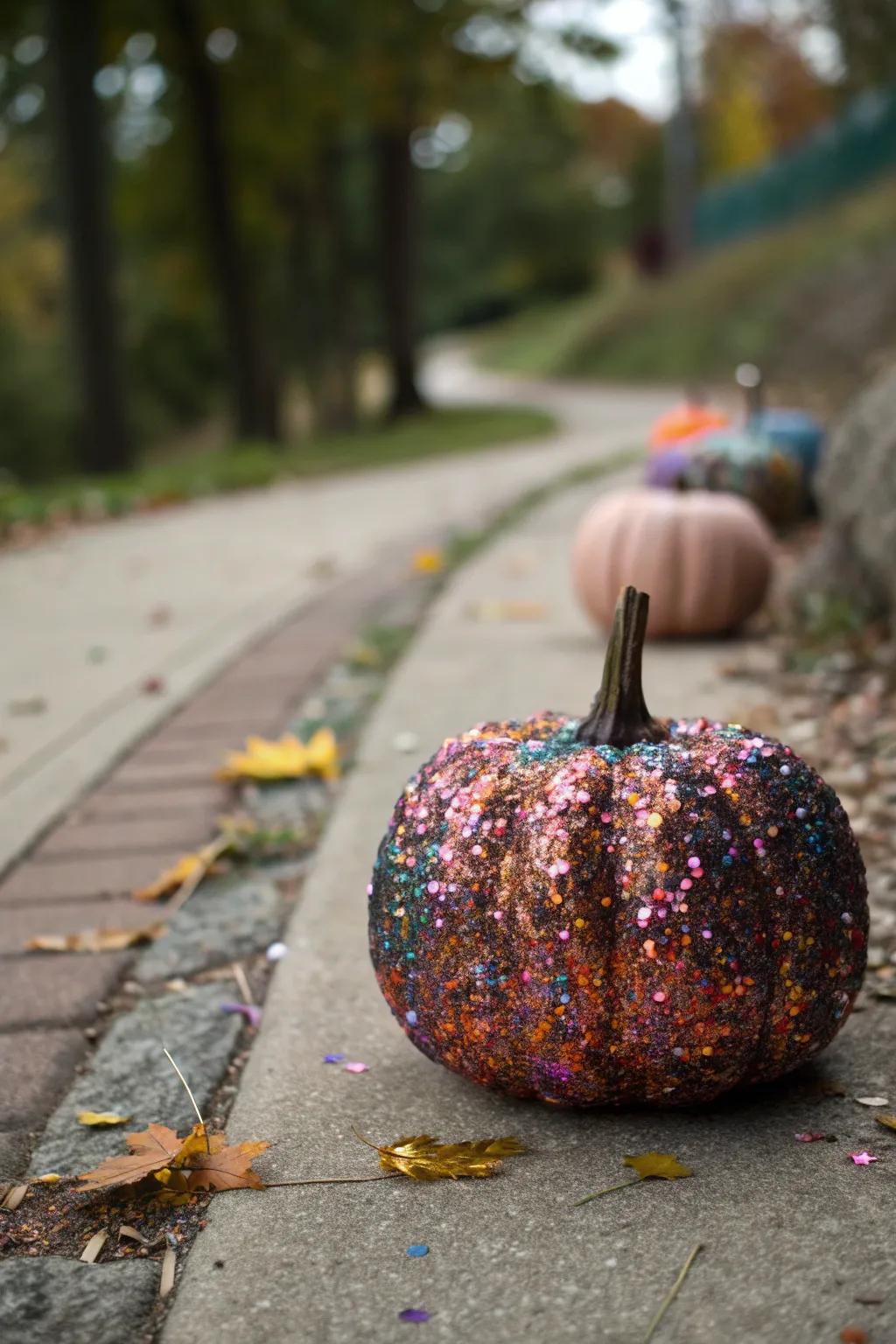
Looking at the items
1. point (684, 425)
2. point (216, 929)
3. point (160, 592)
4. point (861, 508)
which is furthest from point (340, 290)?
point (216, 929)

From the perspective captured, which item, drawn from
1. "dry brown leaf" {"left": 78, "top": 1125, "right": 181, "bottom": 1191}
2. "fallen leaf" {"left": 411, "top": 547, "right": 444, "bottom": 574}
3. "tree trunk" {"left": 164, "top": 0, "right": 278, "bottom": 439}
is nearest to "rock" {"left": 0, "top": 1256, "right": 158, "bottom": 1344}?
"dry brown leaf" {"left": 78, "top": 1125, "right": 181, "bottom": 1191}

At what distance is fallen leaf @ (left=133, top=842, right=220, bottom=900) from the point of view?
330 cm

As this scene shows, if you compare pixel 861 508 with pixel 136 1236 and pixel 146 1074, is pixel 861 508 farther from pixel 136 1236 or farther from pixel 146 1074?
pixel 136 1236

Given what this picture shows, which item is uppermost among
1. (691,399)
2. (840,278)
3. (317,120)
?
(317,120)

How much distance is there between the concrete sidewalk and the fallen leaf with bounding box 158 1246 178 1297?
0.03m

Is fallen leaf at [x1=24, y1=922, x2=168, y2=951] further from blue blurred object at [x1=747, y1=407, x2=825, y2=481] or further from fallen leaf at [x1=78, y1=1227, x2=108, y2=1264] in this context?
blue blurred object at [x1=747, y1=407, x2=825, y2=481]

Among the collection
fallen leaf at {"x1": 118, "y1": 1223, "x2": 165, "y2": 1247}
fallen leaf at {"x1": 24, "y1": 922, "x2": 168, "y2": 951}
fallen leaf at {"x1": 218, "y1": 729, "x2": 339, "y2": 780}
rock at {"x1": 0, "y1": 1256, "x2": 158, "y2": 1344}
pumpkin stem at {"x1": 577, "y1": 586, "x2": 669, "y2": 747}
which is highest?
pumpkin stem at {"x1": 577, "y1": 586, "x2": 669, "y2": 747}

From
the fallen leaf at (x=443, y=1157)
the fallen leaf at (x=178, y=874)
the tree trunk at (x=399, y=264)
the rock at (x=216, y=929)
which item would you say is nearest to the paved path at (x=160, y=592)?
the fallen leaf at (x=178, y=874)

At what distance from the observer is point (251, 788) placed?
405cm

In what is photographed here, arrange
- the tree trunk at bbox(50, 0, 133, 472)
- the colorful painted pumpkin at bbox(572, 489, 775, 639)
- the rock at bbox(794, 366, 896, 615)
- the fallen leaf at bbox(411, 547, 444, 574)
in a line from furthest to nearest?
the tree trunk at bbox(50, 0, 133, 472)
the fallen leaf at bbox(411, 547, 444, 574)
the colorful painted pumpkin at bbox(572, 489, 775, 639)
the rock at bbox(794, 366, 896, 615)

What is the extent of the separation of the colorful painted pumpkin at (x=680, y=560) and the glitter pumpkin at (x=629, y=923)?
3.06 m

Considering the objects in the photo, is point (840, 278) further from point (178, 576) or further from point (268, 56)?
point (178, 576)

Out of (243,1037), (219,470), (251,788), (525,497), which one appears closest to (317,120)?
(219,470)

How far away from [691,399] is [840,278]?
1342 cm
